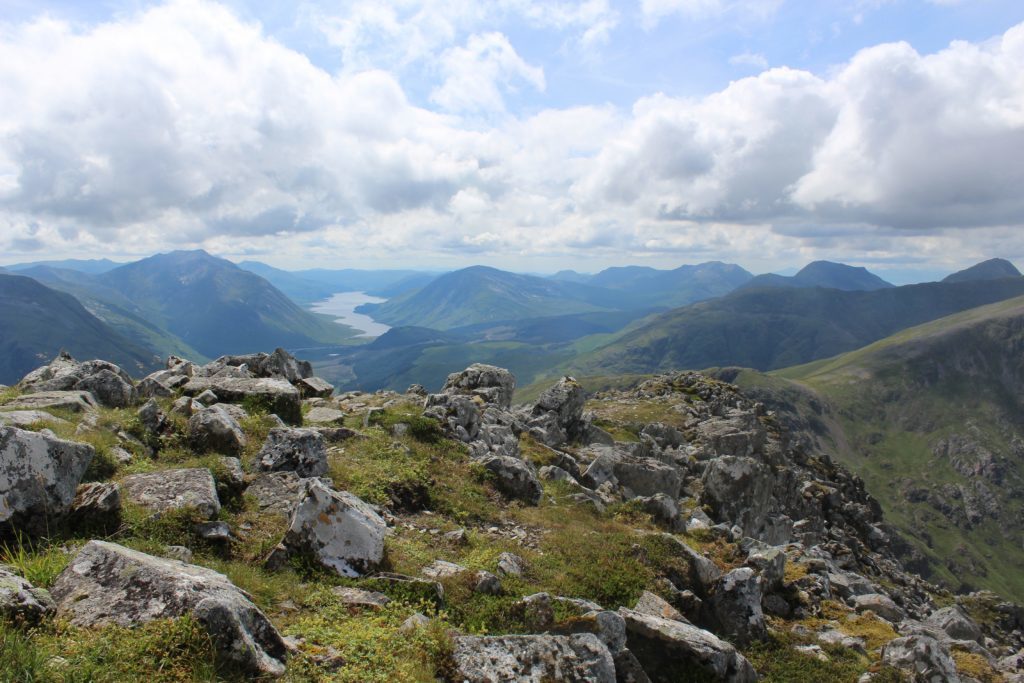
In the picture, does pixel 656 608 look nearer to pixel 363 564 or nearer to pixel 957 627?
pixel 363 564

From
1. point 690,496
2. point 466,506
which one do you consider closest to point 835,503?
point 690,496

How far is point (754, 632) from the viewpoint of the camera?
1748cm

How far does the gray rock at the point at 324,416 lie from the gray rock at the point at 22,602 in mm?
18945

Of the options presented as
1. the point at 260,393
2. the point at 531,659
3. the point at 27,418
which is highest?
the point at 27,418

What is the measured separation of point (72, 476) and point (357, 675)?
8.30 meters

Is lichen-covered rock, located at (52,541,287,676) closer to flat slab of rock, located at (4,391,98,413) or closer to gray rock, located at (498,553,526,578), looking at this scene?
gray rock, located at (498,553,526,578)

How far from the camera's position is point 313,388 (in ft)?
121

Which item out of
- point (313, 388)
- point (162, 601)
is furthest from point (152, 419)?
point (313, 388)

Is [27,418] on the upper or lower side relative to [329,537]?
upper

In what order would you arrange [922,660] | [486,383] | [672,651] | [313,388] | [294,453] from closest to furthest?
[672,651] < [922,660] < [294,453] < [313,388] < [486,383]

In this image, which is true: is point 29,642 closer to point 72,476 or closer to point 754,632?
point 72,476

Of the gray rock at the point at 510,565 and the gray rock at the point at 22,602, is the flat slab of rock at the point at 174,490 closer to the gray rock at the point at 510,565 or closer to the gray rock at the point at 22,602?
the gray rock at the point at 22,602

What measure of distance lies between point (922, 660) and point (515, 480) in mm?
15305

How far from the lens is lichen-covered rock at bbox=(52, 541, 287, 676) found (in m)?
8.25
